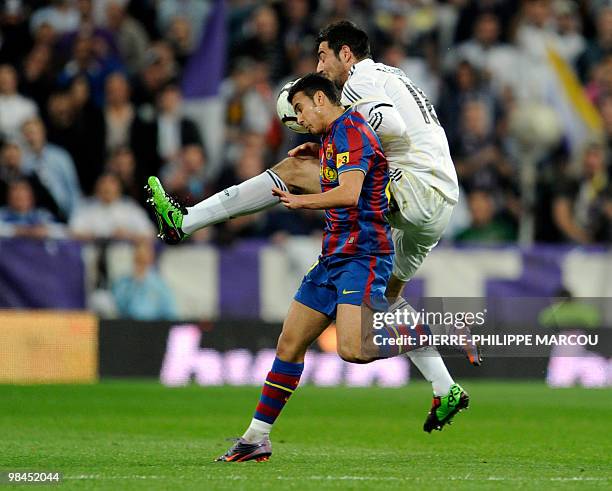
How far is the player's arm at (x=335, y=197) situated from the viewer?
7727mm

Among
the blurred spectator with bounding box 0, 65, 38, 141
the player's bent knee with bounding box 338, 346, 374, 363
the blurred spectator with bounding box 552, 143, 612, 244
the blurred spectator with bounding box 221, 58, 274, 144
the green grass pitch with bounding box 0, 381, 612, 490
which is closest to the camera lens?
the green grass pitch with bounding box 0, 381, 612, 490

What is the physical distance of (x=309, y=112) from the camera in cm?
809

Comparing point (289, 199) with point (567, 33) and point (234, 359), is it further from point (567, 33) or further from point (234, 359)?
point (567, 33)

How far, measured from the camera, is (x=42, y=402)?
40.8ft

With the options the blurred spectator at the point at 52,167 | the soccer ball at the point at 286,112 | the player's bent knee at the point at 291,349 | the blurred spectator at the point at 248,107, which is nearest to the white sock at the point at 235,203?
the soccer ball at the point at 286,112

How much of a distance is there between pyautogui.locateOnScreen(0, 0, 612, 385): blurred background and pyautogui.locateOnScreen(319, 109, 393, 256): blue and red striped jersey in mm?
7157

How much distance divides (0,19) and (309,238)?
4486 millimetres

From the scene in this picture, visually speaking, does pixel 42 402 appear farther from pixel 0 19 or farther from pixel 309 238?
pixel 0 19

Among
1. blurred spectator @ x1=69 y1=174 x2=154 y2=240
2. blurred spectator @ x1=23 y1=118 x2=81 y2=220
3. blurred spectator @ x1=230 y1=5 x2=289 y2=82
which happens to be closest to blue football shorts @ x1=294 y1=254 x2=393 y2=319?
blurred spectator @ x1=69 y1=174 x2=154 y2=240

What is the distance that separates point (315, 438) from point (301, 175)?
2.15 meters

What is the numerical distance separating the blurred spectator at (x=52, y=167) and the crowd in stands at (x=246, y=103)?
0.02 meters

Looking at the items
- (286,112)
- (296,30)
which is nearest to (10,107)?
(296,30)

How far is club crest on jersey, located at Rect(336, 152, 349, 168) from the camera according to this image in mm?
7902

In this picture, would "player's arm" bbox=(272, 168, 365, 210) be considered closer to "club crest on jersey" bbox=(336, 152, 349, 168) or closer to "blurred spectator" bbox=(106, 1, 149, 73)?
"club crest on jersey" bbox=(336, 152, 349, 168)
